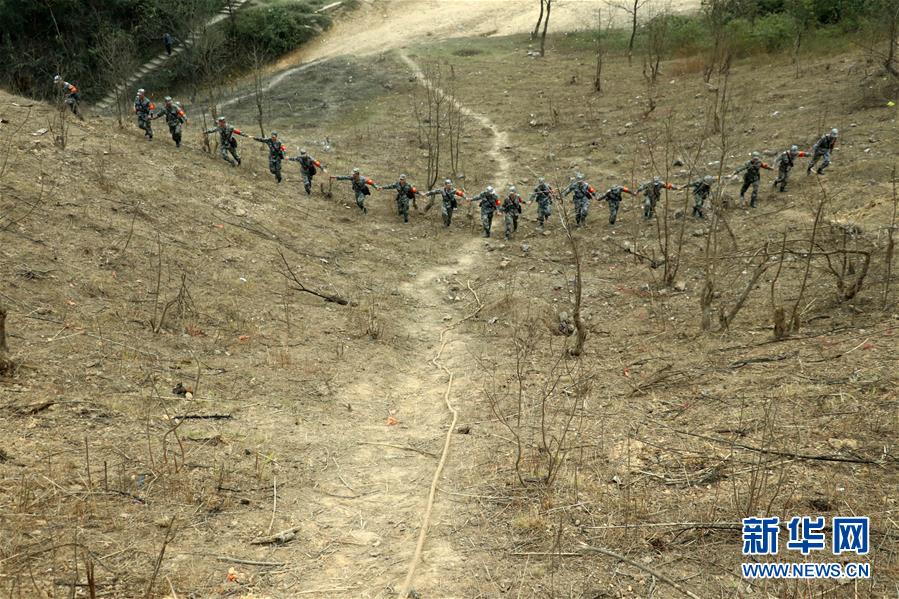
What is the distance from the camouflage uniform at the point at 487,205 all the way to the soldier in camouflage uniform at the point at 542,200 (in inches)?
33.3

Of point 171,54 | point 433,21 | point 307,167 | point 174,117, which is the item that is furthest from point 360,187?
point 433,21

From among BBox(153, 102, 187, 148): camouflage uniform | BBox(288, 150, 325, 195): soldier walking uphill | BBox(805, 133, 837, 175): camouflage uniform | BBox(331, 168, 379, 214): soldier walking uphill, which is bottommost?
BBox(331, 168, 379, 214): soldier walking uphill

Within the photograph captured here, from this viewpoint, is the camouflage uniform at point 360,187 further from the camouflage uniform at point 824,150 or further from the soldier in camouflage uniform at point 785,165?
the camouflage uniform at point 824,150

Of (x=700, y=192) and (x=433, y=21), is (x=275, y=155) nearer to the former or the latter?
(x=700, y=192)

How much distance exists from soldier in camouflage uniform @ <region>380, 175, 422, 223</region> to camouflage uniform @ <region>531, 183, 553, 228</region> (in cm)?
279

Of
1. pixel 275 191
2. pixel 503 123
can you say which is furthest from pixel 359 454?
pixel 503 123

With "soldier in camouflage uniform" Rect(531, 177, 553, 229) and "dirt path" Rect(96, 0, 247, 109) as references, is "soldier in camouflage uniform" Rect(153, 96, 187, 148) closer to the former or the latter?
"soldier in camouflage uniform" Rect(531, 177, 553, 229)

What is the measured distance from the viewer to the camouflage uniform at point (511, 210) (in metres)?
16.2

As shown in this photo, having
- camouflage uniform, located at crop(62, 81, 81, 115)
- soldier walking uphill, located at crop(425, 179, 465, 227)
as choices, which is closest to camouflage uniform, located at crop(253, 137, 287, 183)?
soldier walking uphill, located at crop(425, 179, 465, 227)

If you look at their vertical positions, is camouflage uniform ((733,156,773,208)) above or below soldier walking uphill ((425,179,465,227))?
above

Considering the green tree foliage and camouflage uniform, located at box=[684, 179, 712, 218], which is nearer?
camouflage uniform, located at box=[684, 179, 712, 218]

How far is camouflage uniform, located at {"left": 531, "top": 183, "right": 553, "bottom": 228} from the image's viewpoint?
16375 millimetres

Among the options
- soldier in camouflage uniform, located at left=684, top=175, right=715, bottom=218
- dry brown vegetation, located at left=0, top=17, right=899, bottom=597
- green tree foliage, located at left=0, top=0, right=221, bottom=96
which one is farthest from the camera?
green tree foliage, located at left=0, top=0, right=221, bottom=96

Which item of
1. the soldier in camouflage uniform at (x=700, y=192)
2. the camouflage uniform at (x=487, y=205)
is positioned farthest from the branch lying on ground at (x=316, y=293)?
the soldier in camouflage uniform at (x=700, y=192)
